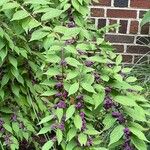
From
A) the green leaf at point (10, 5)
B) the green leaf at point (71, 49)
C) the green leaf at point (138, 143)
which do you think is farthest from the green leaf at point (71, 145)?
the green leaf at point (10, 5)

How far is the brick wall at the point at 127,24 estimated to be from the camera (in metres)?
3.69

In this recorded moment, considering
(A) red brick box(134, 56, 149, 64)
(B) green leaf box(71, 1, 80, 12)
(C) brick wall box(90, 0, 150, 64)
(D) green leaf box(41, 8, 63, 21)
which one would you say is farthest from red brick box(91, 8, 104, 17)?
(D) green leaf box(41, 8, 63, 21)

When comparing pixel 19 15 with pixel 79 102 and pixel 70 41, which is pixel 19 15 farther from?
pixel 79 102

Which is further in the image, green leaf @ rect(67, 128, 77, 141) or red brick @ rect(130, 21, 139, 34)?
red brick @ rect(130, 21, 139, 34)

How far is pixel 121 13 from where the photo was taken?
146 inches

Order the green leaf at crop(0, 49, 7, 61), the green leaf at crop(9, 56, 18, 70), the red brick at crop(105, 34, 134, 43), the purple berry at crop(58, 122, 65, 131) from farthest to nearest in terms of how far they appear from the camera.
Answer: the red brick at crop(105, 34, 134, 43), the green leaf at crop(9, 56, 18, 70), the green leaf at crop(0, 49, 7, 61), the purple berry at crop(58, 122, 65, 131)

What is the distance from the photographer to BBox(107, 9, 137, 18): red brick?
371 centimetres

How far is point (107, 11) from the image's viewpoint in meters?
3.72

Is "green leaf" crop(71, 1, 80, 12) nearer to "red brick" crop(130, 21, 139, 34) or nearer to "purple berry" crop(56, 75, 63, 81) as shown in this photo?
"purple berry" crop(56, 75, 63, 81)

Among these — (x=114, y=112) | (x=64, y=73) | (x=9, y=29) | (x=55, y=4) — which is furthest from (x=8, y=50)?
(x=114, y=112)

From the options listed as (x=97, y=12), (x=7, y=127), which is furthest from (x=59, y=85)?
(x=97, y=12)

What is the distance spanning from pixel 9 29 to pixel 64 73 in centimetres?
58

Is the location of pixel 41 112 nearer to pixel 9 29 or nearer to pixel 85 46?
pixel 9 29

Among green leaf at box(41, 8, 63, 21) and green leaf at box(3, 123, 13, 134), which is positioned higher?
green leaf at box(41, 8, 63, 21)
